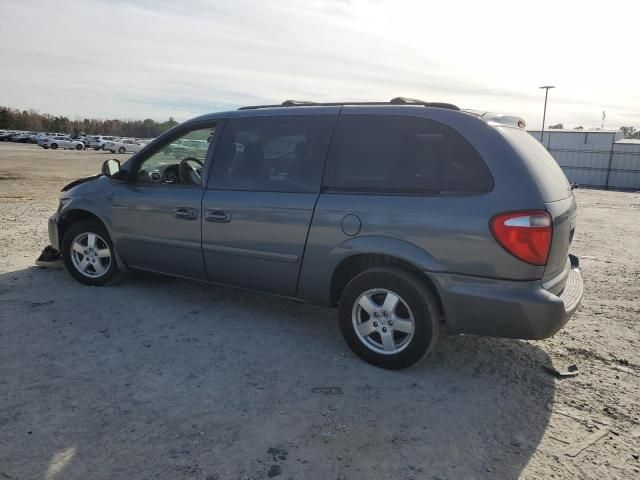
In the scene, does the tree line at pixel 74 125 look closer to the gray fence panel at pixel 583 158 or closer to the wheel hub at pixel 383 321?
the gray fence panel at pixel 583 158

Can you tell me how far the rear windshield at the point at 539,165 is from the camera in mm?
3354

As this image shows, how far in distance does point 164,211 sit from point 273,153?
1.24 m

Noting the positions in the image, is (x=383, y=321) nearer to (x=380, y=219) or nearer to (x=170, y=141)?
(x=380, y=219)

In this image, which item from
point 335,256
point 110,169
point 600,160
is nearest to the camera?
point 335,256

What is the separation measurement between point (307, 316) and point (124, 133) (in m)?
105

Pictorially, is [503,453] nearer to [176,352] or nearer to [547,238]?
[547,238]

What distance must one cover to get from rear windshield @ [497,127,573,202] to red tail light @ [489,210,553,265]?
176 millimetres

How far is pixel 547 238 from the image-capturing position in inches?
127

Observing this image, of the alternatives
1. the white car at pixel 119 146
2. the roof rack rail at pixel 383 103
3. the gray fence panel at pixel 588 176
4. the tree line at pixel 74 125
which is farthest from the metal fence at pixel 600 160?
the tree line at pixel 74 125

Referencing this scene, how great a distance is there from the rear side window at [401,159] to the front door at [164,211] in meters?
1.39

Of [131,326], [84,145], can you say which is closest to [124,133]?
[84,145]

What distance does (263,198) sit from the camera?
4195 millimetres

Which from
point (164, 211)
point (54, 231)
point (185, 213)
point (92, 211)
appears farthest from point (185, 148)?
point (54, 231)

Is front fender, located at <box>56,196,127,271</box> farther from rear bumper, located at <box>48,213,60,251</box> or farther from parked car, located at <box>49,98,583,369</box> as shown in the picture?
parked car, located at <box>49,98,583,369</box>
